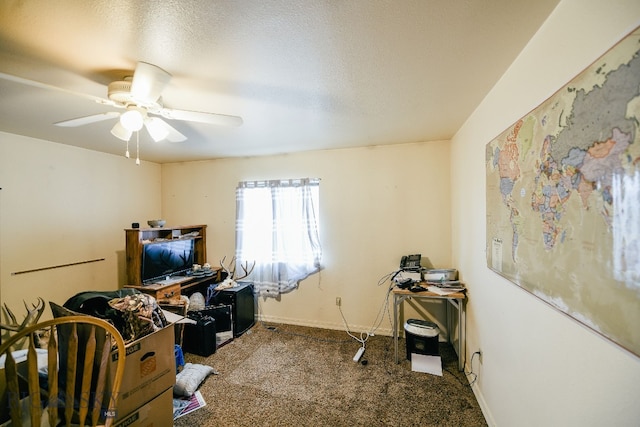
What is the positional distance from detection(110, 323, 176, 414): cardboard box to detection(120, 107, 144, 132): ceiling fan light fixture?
4.16 feet

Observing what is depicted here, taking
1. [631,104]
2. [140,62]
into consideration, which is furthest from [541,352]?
[140,62]

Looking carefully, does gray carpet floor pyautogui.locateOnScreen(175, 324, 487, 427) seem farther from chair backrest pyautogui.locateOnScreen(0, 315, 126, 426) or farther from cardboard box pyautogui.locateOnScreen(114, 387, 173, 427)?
chair backrest pyautogui.locateOnScreen(0, 315, 126, 426)

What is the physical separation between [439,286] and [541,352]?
1.39 meters

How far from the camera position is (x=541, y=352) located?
1.17 m

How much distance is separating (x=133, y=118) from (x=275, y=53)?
0.93 m

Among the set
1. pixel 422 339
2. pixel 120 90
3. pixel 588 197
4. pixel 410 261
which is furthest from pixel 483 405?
pixel 120 90

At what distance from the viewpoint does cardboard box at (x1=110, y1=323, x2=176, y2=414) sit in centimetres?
142

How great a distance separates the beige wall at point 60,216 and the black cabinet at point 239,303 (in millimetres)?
1565

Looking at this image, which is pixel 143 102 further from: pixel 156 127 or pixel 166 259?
pixel 166 259

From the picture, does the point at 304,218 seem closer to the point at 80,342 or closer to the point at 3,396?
the point at 80,342

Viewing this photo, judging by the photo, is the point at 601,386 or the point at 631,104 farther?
the point at 601,386

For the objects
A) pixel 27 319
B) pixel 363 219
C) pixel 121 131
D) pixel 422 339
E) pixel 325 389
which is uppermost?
pixel 121 131

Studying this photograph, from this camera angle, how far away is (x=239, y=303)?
124 inches

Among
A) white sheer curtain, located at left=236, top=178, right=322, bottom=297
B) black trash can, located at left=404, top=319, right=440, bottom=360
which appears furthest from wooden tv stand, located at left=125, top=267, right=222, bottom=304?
black trash can, located at left=404, top=319, right=440, bottom=360
